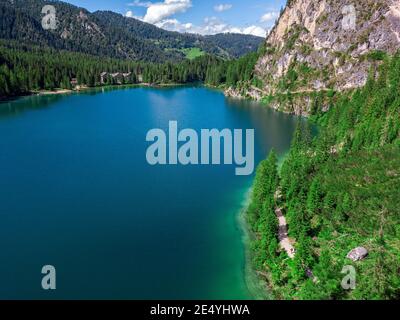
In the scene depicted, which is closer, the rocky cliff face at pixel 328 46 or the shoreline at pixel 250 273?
the shoreline at pixel 250 273

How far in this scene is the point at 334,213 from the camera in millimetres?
47094

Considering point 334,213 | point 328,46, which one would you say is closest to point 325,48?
point 328,46

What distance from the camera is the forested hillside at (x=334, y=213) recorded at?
35156 millimetres

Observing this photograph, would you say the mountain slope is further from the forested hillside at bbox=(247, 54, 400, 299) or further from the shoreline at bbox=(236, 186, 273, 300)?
the shoreline at bbox=(236, 186, 273, 300)

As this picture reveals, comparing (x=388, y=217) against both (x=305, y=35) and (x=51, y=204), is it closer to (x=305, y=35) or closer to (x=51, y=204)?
(x=51, y=204)

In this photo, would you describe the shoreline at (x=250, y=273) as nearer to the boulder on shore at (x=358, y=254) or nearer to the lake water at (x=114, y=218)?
the lake water at (x=114, y=218)

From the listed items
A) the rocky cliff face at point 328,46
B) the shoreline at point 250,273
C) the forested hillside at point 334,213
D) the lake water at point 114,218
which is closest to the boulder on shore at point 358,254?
the forested hillside at point 334,213

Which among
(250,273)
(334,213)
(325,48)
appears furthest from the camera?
(325,48)

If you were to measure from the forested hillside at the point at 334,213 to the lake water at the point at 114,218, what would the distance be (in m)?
4.77

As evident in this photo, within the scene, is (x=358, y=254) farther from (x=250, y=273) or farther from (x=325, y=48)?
(x=325, y=48)

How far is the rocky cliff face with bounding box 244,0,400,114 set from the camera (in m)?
110

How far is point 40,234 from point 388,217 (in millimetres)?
44124

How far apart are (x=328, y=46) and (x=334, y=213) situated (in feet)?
317

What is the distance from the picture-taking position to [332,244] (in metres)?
42.9
